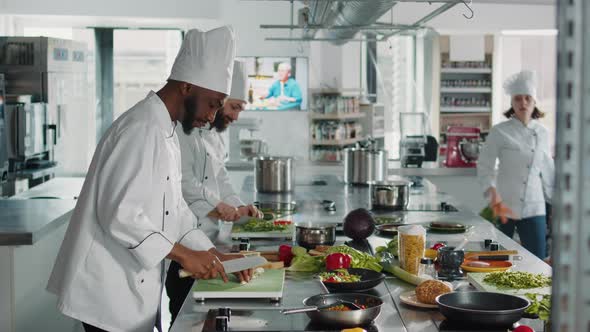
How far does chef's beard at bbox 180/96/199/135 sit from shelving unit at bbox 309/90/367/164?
646 cm

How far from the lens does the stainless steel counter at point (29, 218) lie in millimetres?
3283

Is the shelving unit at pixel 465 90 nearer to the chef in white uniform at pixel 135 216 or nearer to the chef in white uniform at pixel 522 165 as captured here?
the chef in white uniform at pixel 522 165

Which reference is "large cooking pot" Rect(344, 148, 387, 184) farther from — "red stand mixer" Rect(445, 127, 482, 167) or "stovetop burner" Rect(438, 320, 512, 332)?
"stovetop burner" Rect(438, 320, 512, 332)

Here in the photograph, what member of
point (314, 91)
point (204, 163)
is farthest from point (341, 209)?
point (314, 91)

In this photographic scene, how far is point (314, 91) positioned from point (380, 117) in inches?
52.0

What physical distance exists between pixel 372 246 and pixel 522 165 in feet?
7.49

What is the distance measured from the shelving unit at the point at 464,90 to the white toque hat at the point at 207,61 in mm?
7979

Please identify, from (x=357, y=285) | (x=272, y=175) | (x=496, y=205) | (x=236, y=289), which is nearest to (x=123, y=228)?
(x=236, y=289)

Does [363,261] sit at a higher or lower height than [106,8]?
lower

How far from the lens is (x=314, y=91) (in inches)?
372

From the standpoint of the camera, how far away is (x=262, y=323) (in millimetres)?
2102

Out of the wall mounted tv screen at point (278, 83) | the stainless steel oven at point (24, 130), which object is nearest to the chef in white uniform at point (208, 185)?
the stainless steel oven at point (24, 130)

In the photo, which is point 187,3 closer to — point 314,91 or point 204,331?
point 314,91

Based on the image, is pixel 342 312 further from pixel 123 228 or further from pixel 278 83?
pixel 278 83
